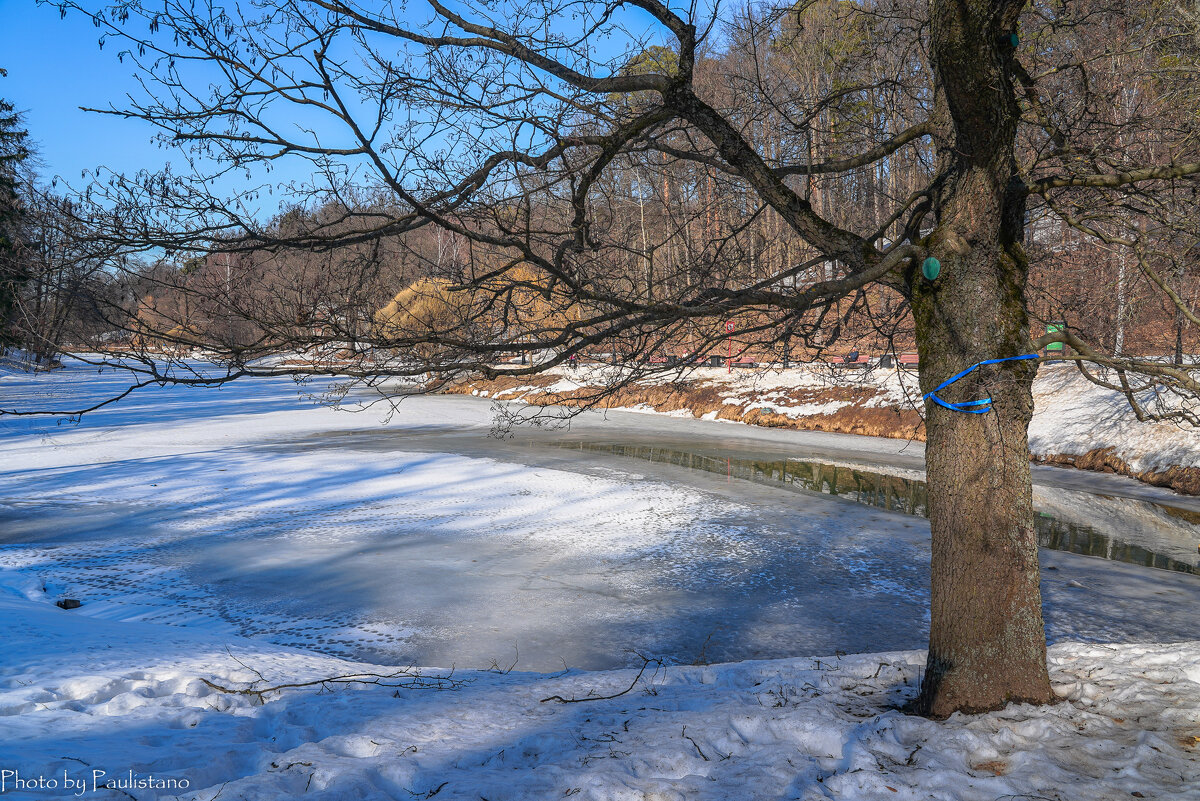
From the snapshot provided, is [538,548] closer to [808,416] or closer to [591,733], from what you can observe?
[591,733]

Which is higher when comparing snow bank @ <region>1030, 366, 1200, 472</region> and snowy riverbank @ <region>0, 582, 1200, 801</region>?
snow bank @ <region>1030, 366, 1200, 472</region>

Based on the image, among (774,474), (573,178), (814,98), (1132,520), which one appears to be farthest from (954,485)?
(774,474)

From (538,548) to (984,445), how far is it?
5932 millimetres

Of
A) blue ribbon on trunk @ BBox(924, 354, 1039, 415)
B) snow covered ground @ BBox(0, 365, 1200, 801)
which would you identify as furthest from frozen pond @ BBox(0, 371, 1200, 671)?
blue ribbon on trunk @ BBox(924, 354, 1039, 415)

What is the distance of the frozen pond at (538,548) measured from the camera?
6160mm

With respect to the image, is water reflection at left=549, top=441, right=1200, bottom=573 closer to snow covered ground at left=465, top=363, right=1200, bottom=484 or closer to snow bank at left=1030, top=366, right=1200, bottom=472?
snow covered ground at left=465, top=363, right=1200, bottom=484

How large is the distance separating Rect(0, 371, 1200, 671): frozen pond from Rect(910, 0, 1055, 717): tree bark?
7.21 feet

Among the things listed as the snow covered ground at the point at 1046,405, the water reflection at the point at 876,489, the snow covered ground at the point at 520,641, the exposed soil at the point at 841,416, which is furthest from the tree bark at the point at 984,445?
the exposed soil at the point at 841,416

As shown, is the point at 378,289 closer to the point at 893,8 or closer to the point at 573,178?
the point at 573,178

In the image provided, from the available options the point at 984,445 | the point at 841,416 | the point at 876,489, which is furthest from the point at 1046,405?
the point at 984,445

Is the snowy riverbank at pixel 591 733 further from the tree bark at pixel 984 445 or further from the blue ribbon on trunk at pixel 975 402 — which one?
the blue ribbon on trunk at pixel 975 402

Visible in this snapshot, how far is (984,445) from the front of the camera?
3537 mm

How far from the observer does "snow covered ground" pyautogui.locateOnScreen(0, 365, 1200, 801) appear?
294cm

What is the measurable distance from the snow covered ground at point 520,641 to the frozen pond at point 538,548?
0.05 meters
